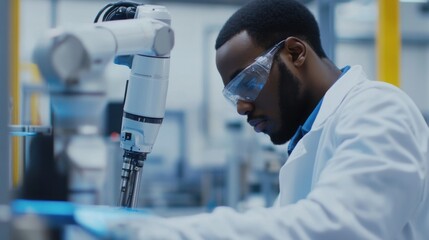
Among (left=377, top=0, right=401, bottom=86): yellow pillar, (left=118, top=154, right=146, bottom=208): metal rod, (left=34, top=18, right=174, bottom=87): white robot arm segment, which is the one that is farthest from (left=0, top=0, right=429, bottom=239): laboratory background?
(left=34, top=18, right=174, bottom=87): white robot arm segment

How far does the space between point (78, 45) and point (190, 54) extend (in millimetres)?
6978

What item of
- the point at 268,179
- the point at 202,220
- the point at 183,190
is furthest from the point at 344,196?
the point at 183,190

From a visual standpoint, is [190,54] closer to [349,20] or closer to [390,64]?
[349,20]

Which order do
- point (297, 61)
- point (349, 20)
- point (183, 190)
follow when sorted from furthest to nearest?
point (349, 20) < point (183, 190) < point (297, 61)

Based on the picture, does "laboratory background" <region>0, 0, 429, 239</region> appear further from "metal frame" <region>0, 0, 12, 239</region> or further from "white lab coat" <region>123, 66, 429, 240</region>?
"metal frame" <region>0, 0, 12, 239</region>

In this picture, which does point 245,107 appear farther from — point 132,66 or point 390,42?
point 390,42

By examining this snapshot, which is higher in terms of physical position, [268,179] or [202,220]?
[202,220]

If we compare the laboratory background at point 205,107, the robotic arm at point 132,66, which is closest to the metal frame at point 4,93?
the robotic arm at point 132,66

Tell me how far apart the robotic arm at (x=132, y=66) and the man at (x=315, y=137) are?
21cm

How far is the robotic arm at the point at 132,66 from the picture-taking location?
736mm

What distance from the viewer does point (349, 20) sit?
8.19m

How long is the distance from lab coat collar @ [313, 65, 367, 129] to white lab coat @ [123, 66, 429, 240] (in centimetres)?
2

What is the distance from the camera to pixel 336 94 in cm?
131

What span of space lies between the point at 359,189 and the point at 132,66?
1.77 feet
